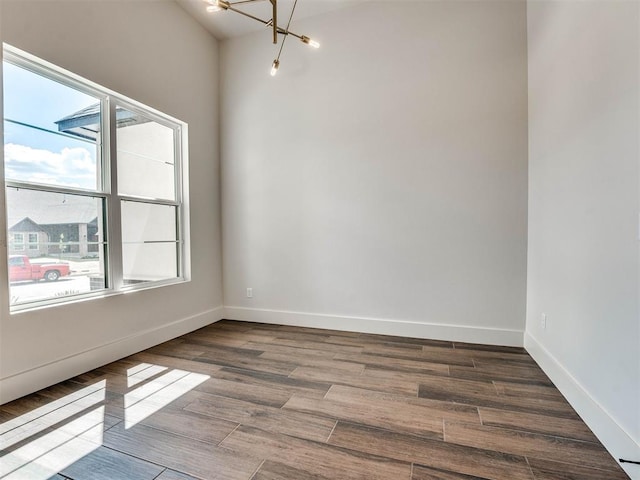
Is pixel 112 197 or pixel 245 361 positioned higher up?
pixel 112 197

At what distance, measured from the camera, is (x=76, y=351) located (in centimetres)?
240

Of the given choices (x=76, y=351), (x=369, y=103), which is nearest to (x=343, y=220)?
(x=369, y=103)

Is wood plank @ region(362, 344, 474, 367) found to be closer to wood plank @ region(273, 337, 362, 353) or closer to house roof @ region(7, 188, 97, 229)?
wood plank @ region(273, 337, 362, 353)

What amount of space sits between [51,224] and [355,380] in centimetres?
251

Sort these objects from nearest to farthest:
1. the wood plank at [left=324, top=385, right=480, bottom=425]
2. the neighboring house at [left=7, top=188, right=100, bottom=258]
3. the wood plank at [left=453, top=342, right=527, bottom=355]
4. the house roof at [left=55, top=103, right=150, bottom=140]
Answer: the wood plank at [left=324, top=385, right=480, bottom=425]
the neighboring house at [left=7, top=188, right=100, bottom=258]
the house roof at [left=55, top=103, right=150, bottom=140]
the wood plank at [left=453, top=342, right=527, bottom=355]

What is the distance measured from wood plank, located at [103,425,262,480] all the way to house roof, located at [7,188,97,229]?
1566 mm

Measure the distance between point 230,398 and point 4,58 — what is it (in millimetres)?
2678

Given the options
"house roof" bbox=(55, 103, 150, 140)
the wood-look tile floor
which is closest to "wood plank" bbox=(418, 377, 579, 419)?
the wood-look tile floor

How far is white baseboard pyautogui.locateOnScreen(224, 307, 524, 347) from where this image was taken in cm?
302

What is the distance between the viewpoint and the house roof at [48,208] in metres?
2.14

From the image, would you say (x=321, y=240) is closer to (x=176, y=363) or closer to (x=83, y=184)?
(x=176, y=363)

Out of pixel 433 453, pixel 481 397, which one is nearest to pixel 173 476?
pixel 433 453

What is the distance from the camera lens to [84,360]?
2.45 meters

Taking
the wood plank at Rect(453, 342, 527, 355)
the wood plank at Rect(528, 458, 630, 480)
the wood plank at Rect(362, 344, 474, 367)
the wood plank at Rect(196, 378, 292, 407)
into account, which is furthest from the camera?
the wood plank at Rect(453, 342, 527, 355)
